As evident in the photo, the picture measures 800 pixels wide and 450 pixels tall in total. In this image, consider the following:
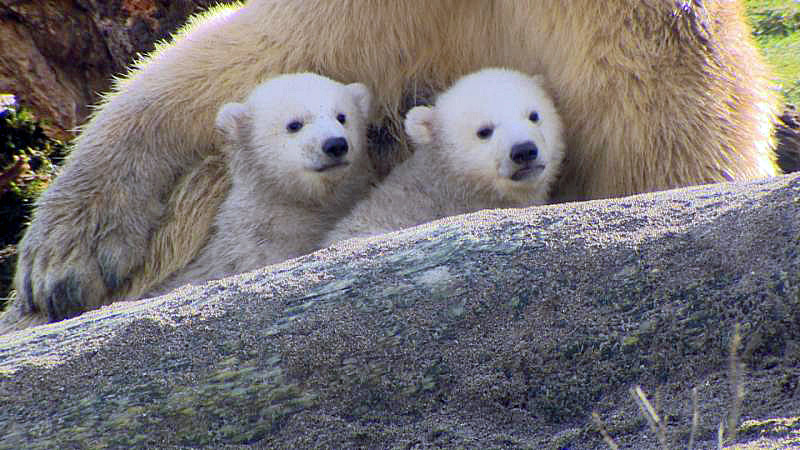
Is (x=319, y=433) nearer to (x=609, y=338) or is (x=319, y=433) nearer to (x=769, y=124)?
(x=609, y=338)

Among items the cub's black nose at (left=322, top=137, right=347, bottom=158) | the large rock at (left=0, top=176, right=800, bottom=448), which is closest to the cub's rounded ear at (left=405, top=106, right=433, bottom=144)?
the cub's black nose at (left=322, top=137, right=347, bottom=158)

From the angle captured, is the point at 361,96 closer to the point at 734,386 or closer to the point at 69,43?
the point at 734,386

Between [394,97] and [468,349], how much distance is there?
2.23m

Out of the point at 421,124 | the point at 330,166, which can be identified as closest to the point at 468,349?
the point at 330,166

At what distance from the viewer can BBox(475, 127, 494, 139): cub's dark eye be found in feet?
12.6

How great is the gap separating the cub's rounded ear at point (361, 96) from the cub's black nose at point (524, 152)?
84 centimetres

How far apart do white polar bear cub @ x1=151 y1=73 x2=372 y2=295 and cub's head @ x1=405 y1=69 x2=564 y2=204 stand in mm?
344

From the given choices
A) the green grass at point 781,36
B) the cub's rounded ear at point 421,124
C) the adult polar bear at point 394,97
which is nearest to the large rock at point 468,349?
the adult polar bear at point 394,97

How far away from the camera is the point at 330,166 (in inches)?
A: 154

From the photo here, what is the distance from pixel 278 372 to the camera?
2.40m

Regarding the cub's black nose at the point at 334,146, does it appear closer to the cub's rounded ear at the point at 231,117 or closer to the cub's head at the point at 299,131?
the cub's head at the point at 299,131

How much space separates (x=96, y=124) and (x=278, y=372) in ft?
8.75

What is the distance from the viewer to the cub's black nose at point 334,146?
386cm

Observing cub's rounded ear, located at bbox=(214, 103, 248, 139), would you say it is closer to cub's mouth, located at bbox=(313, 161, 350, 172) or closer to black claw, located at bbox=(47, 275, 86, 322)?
cub's mouth, located at bbox=(313, 161, 350, 172)
